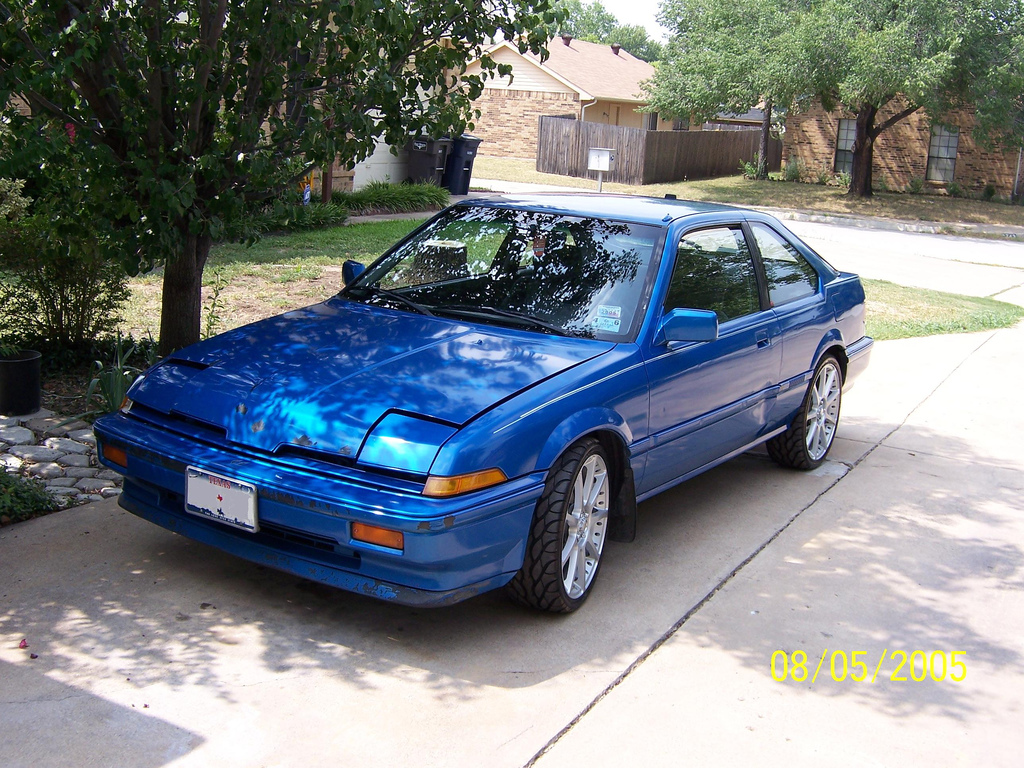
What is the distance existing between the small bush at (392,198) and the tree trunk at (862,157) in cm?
1568

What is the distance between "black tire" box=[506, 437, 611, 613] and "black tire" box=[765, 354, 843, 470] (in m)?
2.20

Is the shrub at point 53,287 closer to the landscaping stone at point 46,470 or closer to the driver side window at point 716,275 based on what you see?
the landscaping stone at point 46,470

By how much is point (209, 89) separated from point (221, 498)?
9.56ft

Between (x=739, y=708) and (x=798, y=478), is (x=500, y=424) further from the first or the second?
(x=798, y=478)

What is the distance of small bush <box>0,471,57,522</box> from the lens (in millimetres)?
4680

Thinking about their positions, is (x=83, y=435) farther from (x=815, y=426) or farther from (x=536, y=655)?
(x=815, y=426)

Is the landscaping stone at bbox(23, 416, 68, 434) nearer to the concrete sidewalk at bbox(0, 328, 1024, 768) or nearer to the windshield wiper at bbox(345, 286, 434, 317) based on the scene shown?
the concrete sidewalk at bbox(0, 328, 1024, 768)

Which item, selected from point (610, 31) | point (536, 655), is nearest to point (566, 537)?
point (536, 655)

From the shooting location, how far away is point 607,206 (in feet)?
17.4

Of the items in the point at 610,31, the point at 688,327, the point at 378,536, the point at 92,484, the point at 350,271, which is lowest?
the point at 92,484

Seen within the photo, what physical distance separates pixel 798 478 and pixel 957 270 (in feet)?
42.0

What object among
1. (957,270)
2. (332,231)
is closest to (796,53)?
(957,270)

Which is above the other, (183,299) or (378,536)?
(183,299)
